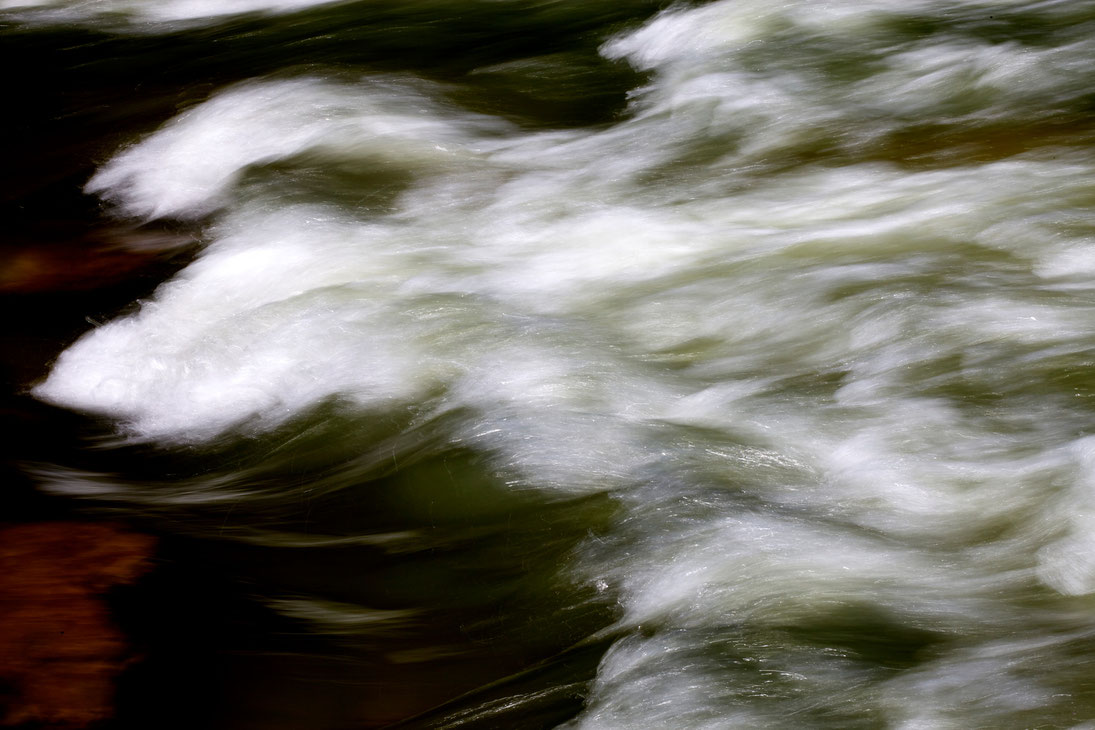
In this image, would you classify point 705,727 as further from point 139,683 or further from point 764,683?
point 139,683

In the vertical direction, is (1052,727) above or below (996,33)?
below

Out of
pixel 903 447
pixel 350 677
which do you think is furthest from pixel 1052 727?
pixel 350 677

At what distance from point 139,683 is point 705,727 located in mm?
1079

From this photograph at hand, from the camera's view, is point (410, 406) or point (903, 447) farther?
point (410, 406)

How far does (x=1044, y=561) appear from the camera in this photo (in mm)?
2445

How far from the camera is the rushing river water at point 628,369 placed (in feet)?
7.80

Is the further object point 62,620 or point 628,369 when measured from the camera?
point 628,369

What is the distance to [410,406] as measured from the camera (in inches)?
135

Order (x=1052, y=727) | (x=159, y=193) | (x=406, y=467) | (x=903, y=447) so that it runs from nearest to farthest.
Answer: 1. (x=1052, y=727)
2. (x=903, y=447)
3. (x=406, y=467)
4. (x=159, y=193)

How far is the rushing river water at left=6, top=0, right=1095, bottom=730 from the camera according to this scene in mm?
2377

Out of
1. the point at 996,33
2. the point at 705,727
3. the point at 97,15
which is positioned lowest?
the point at 705,727

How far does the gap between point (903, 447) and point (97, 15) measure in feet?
22.3

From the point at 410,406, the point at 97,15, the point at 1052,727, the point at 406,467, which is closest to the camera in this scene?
the point at 1052,727

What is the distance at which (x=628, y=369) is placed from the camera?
11.4 feet
